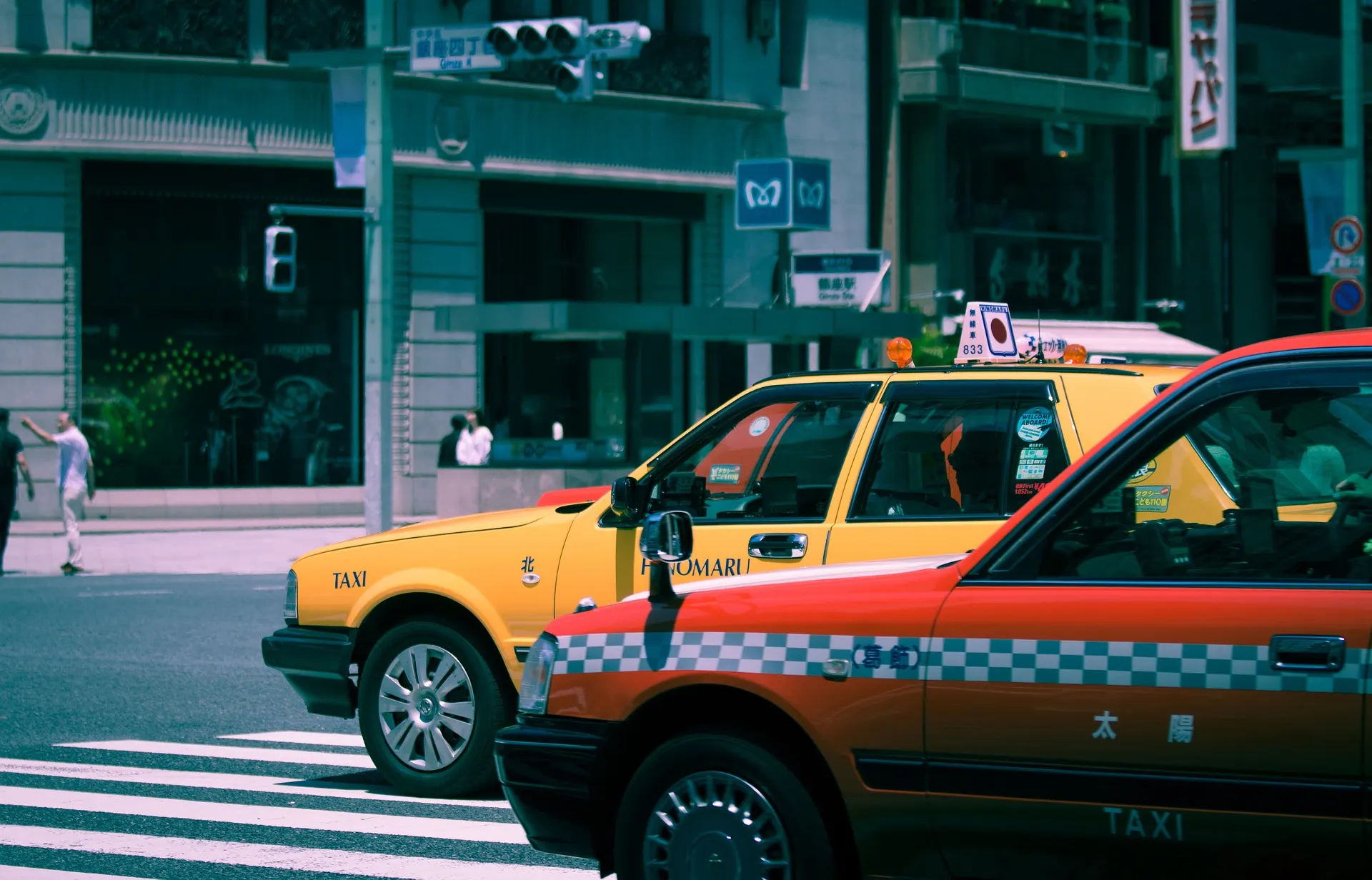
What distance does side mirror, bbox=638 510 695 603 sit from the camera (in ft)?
16.5

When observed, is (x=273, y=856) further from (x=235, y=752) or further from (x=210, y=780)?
(x=235, y=752)

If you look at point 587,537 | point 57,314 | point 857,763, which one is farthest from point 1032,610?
point 57,314

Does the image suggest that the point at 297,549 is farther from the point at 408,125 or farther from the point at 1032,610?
the point at 1032,610

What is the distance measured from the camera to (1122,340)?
36.5 meters

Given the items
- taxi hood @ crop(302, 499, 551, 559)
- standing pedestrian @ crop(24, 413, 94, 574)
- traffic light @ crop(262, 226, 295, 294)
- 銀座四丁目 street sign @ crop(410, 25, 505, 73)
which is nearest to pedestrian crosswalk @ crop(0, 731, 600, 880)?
taxi hood @ crop(302, 499, 551, 559)

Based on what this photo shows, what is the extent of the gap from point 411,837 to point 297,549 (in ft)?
56.8

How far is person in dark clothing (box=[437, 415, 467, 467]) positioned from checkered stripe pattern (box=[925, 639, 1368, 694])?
23033 millimetres

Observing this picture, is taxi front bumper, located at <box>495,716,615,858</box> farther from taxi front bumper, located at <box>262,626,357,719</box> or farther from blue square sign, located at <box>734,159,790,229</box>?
blue square sign, located at <box>734,159,790,229</box>

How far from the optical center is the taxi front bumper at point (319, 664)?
8.08 metres

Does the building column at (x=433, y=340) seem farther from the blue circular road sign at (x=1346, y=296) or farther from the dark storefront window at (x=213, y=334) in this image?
the blue circular road sign at (x=1346, y=296)

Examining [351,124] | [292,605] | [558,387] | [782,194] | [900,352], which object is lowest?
[292,605]

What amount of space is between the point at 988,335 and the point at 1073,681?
4.70 metres

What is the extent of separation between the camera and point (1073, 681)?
14.1 feet

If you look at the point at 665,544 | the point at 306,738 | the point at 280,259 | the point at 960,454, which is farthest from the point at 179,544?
the point at 665,544
